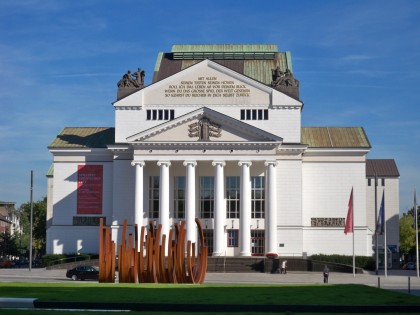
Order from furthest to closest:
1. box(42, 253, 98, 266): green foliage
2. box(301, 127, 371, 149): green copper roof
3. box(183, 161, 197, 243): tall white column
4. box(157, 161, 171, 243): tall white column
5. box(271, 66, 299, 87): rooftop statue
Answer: box(301, 127, 371, 149): green copper roof < box(271, 66, 299, 87): rooftop statue < box(42, 253, 98, 266): green foliage < box(157, 161, 171, 243): tall white column < box(183, 161, 197, 243): tall white column

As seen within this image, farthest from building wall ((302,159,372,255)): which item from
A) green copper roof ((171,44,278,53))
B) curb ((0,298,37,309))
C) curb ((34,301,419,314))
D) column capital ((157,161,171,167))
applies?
curb ((0,298,37,309))

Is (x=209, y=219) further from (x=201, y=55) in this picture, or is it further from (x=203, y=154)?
(x=201, y=55)

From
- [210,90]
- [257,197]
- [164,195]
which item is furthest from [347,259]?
[210,90]

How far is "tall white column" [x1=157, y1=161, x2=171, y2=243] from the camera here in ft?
273

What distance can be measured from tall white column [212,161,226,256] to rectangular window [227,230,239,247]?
348cm

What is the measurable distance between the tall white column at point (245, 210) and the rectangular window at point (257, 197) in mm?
3554

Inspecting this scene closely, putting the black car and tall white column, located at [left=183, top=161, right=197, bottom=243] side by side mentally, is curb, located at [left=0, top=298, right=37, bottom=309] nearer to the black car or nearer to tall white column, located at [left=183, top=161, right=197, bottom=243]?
the black car

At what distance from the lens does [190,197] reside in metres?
82.8

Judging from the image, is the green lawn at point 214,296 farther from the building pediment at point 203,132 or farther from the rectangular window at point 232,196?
the rectangular window at point 232,196

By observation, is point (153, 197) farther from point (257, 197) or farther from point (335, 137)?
point (335, 137)

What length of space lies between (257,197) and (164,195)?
10.5 meters

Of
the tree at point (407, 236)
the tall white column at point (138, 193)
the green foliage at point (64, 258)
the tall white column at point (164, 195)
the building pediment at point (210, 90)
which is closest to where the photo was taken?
the tall white column at point (164, 195)

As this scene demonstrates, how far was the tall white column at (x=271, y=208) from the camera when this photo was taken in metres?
82.5

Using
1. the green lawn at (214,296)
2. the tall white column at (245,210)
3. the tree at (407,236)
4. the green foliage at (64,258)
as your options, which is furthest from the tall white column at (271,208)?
the tree at (407,236)
